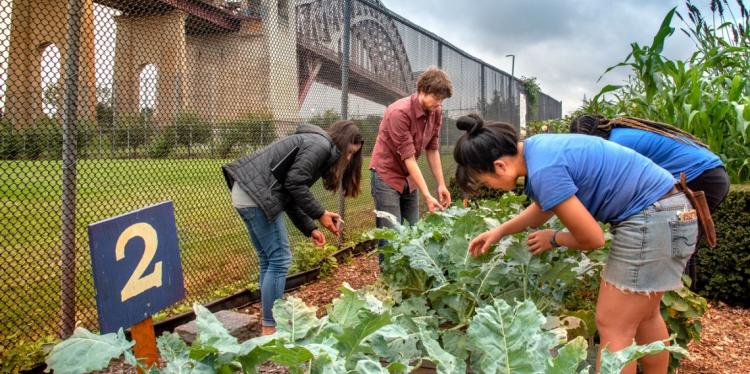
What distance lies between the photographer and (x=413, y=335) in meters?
1.89

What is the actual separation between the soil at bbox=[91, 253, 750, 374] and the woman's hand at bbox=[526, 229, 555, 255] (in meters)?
1.44

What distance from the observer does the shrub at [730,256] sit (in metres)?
4.14

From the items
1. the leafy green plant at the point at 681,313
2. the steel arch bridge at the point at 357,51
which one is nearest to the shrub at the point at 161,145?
the steel arch bridge at the point at 357,51

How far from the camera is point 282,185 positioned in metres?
3.06

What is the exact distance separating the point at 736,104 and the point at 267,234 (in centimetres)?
400

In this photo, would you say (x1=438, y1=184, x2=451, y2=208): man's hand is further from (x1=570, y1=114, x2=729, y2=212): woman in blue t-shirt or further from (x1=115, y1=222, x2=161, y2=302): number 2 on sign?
(x1=115, y1=222, x2=161, y2=302): number 2 on sign

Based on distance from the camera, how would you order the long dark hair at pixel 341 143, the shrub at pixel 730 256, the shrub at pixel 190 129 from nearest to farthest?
the long dark hair at pixel 341 143 < the shrub at pixel 190 129 < the shrub at pixel 730 256

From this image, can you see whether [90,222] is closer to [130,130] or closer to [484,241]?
[130,130]

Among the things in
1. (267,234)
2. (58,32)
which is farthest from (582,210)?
(58,32)

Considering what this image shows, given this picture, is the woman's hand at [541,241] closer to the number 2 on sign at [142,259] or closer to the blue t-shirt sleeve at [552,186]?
the blue t-shirt sleeve at [552,186]

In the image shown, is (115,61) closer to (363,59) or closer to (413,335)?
(413,335)

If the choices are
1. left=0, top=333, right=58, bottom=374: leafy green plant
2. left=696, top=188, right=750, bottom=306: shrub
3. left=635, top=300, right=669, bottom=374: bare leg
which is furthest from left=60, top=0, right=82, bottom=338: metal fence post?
left=696, top=188, right=750, bottom=306: shrub

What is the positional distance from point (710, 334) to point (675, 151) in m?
1.80

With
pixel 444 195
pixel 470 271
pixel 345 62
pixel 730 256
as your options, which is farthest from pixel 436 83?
pixel 730 256
